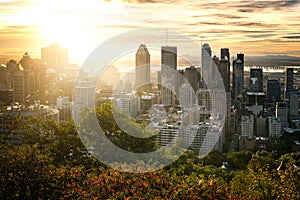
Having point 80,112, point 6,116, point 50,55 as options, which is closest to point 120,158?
point 80,112

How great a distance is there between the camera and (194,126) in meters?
9.66

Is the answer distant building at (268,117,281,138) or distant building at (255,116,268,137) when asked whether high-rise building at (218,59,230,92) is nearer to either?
distant building at (255,116,268,137)

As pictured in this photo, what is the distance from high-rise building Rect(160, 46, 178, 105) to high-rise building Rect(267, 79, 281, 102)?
4.48 m

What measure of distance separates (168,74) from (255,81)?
590cm

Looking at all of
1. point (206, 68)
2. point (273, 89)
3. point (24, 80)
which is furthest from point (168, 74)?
point (273, 89)

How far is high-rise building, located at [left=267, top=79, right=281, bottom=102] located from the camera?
15.6 meters

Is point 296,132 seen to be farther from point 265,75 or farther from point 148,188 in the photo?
point 148,188

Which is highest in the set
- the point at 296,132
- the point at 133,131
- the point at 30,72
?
the point at 30,72

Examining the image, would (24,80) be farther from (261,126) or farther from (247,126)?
(261,126)

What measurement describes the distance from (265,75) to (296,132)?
16.0 ft

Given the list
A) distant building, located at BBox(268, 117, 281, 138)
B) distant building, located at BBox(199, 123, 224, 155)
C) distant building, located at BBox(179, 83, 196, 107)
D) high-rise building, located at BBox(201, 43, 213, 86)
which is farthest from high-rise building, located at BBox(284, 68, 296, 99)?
distant building, located at BBox(199, 123, 224, 155)

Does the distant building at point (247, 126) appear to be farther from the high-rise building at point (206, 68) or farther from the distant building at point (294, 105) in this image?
the distant building at point (294, 105)

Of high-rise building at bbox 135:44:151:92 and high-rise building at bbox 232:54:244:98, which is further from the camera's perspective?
high-rise building at bbox 232:54:244:98

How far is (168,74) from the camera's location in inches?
483
